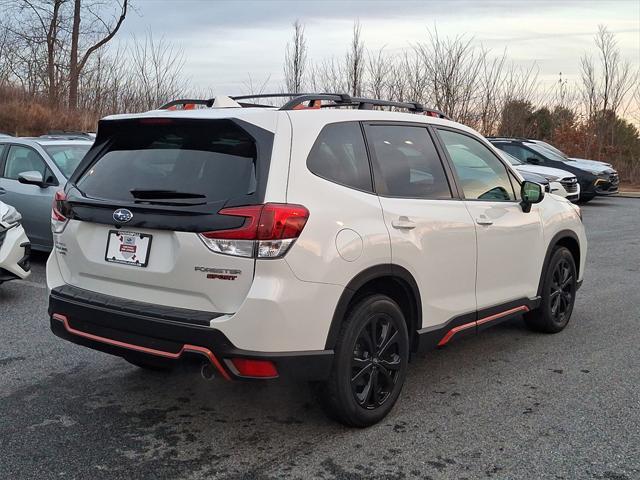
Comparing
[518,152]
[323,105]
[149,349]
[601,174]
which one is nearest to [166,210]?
[149,349]

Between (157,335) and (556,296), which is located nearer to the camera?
(157,335)

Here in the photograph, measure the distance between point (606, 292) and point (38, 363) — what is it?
569 centimetres

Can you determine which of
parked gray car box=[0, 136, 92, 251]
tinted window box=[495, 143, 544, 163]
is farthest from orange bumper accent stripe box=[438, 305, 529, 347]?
tinted window box=[495, 143, 544, 163]

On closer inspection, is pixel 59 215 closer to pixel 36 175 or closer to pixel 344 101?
pixel 344 101

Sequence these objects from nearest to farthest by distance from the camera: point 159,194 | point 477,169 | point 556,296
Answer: point 159,194 → point 477,169 → point 556,296

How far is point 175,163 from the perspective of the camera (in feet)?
11.6

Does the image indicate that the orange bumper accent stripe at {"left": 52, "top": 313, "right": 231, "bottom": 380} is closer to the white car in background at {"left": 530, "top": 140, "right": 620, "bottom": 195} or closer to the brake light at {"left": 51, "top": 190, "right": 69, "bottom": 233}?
the brake light at {"left": 51, "top": 190, "right": 69, "bottom": 233}

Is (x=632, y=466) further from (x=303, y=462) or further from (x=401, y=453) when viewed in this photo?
(x=303, y=462)

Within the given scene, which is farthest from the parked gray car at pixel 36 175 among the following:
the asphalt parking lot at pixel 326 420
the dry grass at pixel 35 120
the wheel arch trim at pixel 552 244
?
the dry grass at pixel 35 120

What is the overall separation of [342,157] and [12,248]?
166 inches

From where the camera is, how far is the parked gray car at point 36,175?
8148mm

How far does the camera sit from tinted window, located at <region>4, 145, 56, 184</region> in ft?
27.3

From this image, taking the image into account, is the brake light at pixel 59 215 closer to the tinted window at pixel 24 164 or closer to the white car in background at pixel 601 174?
the tinted window at pixel 24 164

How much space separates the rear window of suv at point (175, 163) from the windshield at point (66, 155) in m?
4.78
